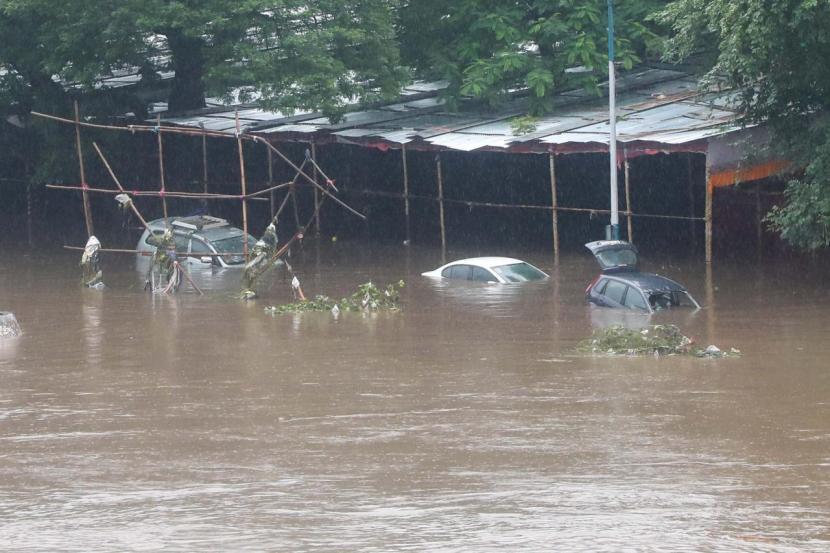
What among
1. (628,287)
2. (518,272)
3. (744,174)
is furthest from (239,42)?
(628,287)

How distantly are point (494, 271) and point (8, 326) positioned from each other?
28.3ft

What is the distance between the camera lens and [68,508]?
10469 mm

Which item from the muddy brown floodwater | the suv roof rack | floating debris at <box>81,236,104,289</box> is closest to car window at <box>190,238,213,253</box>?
the suv roof rack

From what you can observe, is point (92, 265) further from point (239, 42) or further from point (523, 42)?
point (523, 42)

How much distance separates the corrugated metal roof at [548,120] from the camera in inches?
998

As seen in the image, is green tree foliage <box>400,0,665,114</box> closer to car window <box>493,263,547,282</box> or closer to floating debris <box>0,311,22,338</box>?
car window <box>493,263,547,282</box>

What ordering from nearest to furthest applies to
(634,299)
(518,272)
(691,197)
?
(634,299) < (518,272) < (691,197)

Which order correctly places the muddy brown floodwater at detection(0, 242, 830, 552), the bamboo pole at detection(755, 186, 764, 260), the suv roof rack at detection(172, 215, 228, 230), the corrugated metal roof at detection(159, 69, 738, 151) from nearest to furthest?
the muddy brown floodwater at detection(0, 242, 830, 552) → the corrugated metal roof at detection(159, 69, 738, 151) → the bamboo pole at detection(755, 186, 764, 260) → the suv roof rack at detection(172, 215, 228, 230)

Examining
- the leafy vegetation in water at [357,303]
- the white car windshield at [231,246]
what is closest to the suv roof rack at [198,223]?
the white car windshield at [231,246]

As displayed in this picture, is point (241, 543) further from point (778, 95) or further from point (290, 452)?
point (778, 95)

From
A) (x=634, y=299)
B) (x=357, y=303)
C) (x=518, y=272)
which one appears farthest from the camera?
(x=518, y=272)

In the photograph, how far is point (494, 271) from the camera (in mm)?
23734

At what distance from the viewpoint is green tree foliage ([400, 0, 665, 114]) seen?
28188mm

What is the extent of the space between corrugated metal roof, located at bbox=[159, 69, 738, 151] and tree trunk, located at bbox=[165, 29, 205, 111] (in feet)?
2.50
